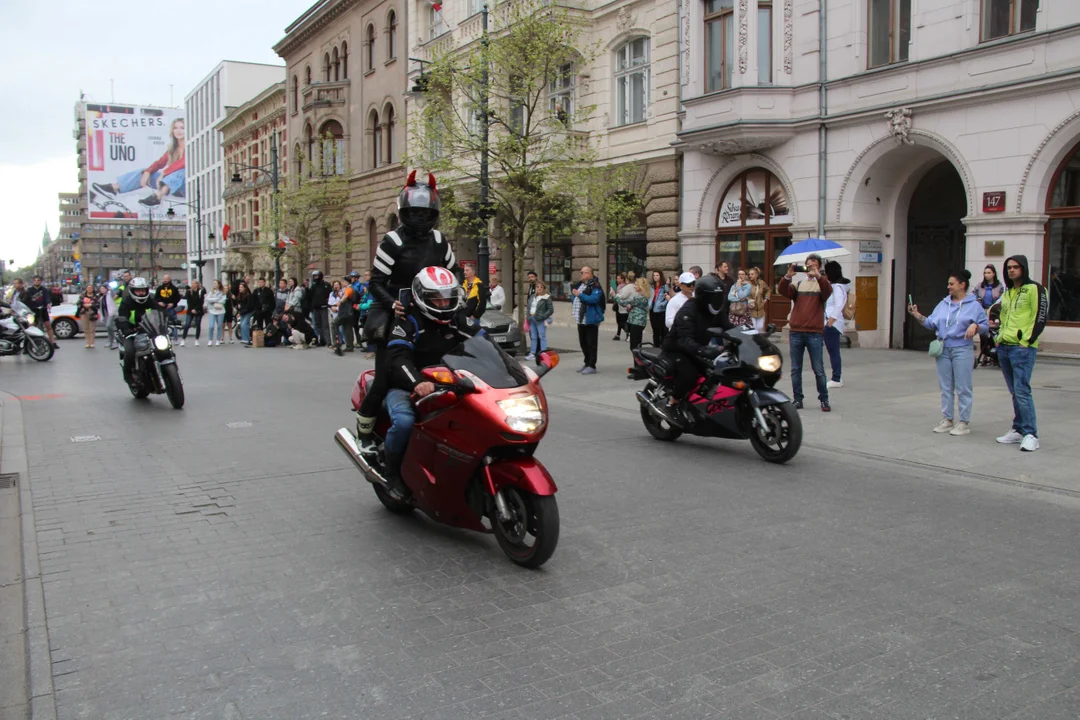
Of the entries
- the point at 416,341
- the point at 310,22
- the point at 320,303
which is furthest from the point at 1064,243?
the point at 310,22

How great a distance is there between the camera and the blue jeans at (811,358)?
10.7 metres

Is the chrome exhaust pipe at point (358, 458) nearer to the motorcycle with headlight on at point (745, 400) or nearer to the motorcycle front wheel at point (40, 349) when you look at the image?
the motorcycle with headlight on at point (745, 400)

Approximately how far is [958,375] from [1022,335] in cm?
100

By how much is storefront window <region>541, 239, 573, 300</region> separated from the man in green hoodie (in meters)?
18.9

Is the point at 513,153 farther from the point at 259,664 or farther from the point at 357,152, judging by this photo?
the point at 357,152

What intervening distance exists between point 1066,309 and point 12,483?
15542mm

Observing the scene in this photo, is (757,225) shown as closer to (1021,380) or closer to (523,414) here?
(1021,380)

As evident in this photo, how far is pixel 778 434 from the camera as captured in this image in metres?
8.01

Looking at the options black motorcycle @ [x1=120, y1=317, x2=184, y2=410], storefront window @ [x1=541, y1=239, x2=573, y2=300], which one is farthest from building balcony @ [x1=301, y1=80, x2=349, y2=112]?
black motorcycle @ [x1=120, y1=317, x2=184, y2=410]

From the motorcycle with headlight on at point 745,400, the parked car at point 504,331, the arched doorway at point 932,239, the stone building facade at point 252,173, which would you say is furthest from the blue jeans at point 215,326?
the stone building facade at point 252,173

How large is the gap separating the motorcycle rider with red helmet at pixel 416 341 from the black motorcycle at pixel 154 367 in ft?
21.8

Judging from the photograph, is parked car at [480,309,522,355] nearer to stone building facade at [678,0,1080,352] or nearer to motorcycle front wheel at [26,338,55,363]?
stone building facade at [678,0,1080,352]

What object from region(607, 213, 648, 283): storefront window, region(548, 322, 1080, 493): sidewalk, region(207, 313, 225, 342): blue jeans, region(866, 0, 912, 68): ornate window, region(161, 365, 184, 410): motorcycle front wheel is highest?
region(866, 0, 912, 68): ornate window

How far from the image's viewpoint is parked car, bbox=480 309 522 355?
60.5ft
